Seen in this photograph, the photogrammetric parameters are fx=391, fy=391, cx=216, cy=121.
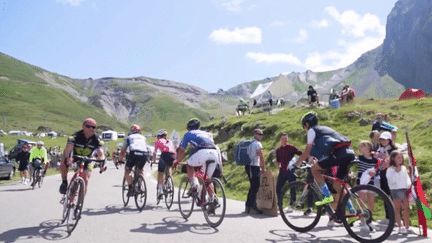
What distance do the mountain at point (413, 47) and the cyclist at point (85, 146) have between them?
536ft

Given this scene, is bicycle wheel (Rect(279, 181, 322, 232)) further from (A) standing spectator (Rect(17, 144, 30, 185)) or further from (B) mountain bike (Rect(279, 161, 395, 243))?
(A) standing spectator (Rect(17, 144, 30, 185))

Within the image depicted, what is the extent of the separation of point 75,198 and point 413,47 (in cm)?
18870

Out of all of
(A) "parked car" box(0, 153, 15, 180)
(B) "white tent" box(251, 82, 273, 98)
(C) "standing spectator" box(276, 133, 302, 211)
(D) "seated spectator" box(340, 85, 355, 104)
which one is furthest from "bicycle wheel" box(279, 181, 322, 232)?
(B) "white tent" box(251, 82, 273, 98)

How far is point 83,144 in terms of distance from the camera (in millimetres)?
8016

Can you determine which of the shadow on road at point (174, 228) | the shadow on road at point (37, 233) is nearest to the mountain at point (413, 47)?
the shadow on road at point (174, 228)

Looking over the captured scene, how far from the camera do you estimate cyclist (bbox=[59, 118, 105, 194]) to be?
25.1 ft

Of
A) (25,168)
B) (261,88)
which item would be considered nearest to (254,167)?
(25,168)

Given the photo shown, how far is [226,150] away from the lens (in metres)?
21.8

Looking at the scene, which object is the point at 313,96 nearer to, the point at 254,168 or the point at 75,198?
the point at 254,168

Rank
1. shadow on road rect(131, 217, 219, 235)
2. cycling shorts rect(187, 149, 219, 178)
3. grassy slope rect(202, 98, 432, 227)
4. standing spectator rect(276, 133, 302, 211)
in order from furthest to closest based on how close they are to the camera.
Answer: grassy slope rect(202, 98, 432, 227) → standing spectator rect(276, 133, 302, 211) → cycling shorts rect(187, 149, 219, 178) → shadow on road rect(131, 217, 219, 235)

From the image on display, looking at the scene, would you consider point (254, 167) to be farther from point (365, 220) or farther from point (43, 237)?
point (43, 237)

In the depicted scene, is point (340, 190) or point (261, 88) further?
point (261, 88)

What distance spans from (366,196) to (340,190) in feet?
1.48

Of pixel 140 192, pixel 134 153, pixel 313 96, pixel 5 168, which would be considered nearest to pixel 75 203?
pixel 140 192
